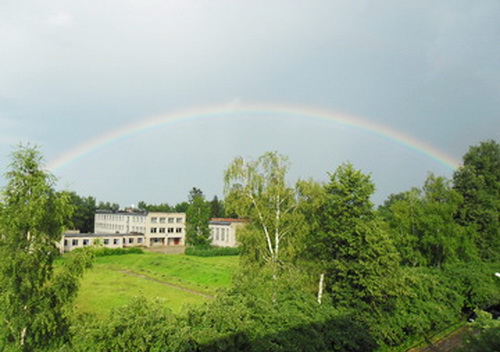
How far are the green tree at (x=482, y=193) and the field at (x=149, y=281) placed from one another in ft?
85.8

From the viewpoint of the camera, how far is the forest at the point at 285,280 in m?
11.5

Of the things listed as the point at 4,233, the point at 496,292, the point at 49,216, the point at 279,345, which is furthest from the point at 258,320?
the point at 496,292

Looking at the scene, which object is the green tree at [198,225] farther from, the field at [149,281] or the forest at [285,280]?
the forest at [285,280]

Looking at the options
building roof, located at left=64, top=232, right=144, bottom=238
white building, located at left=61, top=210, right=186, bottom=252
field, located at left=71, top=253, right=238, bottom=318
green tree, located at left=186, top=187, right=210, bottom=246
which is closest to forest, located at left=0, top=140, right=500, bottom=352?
field, located at left=71, top=253, right=238, bottom=318

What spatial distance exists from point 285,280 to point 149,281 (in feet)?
78.2

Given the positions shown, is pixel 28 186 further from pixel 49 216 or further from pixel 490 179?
pixel 490 179

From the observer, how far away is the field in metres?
28.4

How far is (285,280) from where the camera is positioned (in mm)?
17969

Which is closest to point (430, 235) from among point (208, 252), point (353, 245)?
point (353, 245)

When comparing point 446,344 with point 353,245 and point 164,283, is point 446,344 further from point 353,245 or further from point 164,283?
point 164,283

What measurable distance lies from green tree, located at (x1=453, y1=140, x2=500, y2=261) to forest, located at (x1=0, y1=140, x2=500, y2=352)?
1410mm

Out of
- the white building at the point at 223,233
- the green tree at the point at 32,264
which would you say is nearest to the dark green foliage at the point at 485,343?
the green tree at the point at 32,264

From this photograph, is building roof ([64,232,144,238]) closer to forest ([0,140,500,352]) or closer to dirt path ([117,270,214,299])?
dirt path ([117,270,214,299])

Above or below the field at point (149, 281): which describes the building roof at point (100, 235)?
above
